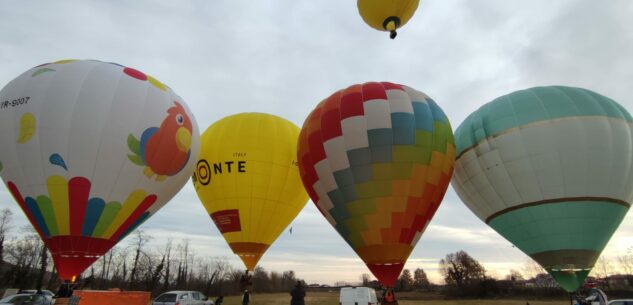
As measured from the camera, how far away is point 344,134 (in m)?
11.9

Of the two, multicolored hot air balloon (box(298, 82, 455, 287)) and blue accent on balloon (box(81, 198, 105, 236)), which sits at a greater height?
multicolored hot air balloon (box(298, 82, 455, 287))

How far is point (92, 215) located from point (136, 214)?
4.00 feet

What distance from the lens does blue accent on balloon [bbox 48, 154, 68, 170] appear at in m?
9.68

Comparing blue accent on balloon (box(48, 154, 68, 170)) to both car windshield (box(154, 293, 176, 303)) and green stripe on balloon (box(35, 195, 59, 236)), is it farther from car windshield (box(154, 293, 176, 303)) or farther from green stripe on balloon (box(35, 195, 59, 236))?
car windshield (box(154, 293, 176, 303))

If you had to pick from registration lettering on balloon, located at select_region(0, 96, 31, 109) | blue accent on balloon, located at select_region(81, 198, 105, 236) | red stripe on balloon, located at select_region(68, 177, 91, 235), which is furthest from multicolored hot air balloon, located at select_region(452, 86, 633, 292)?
registration lettering on balloon, located at select_region(0, 96, 31, 109)

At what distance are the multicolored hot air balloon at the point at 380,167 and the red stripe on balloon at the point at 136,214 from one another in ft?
15.0

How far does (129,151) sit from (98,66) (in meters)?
2.80

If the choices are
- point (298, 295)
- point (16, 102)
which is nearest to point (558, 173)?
point (298, 295)

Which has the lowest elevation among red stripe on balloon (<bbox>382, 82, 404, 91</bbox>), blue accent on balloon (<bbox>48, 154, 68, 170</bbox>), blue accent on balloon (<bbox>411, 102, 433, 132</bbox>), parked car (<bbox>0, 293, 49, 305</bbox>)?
parked car (<bbox>0, 293, 49, 305</bbox>)

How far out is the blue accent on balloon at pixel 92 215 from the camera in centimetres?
966

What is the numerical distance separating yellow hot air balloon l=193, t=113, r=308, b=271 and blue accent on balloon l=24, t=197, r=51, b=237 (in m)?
6.33

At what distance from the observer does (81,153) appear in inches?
384

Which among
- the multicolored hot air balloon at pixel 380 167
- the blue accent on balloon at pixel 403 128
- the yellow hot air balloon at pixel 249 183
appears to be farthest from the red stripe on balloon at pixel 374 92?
the yellow hot air balloon at pixel 249 183

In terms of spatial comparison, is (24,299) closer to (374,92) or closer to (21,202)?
(21,202)
